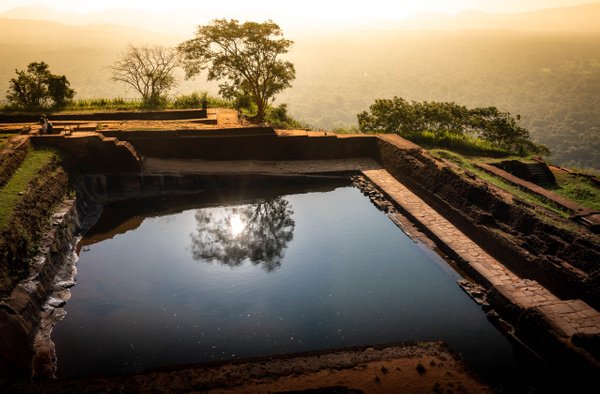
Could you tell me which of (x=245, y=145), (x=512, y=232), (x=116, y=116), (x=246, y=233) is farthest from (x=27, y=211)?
(x=512, y=232)

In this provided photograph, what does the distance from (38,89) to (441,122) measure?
19.2m

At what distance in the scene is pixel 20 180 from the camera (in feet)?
37.4

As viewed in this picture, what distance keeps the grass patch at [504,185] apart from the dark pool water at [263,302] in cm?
342

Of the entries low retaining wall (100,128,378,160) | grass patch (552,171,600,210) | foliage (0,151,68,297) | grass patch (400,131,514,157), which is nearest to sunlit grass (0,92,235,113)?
low retaining wall (100,128,378,160)

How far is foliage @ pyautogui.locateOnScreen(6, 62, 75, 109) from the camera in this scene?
67.4 ft

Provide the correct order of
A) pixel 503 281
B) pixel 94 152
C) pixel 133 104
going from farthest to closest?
1. pixel 133 104
2. pixel 94 152
3. pixel 503 281

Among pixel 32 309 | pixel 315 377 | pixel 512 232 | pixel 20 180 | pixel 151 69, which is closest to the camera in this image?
pixel 315 377

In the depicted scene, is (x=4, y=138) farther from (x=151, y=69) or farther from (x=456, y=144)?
(x=456, y=144)

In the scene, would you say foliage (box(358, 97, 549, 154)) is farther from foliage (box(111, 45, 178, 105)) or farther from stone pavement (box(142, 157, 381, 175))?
foliage (box(111, 45, 178, 105))

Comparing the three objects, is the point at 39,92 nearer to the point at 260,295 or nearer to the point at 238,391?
the point at 260,295

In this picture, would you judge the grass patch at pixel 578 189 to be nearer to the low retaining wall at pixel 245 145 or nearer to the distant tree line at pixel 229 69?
the low retaining wall at pixel 245 145

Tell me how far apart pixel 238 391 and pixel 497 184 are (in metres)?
10.1

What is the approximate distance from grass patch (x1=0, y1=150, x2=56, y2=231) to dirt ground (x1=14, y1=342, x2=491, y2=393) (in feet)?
15.2

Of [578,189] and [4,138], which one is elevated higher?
[4,138]
